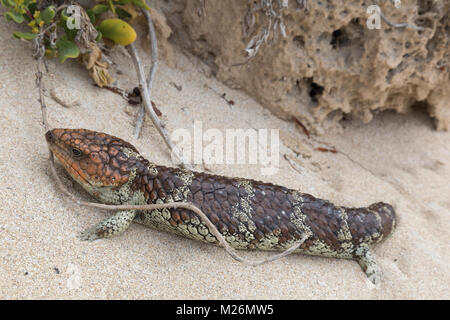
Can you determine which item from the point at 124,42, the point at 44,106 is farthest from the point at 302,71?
the point at 44,106

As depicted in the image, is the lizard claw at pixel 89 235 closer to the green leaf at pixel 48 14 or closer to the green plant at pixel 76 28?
the green plant at pixel 76 28

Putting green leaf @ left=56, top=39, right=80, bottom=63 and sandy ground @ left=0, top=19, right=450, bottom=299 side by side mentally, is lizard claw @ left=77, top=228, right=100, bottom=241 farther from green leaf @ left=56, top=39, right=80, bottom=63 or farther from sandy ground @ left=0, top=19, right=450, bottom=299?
green leaf @ left=56, top=39, right=80, bottom=63

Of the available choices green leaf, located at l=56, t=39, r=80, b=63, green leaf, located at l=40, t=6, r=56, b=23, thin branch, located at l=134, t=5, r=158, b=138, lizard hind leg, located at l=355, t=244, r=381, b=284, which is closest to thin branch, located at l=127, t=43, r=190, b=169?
thin branch, located at l=134, t=5, r=158, b=138

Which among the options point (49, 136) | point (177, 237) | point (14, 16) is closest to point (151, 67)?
point (14, 16)

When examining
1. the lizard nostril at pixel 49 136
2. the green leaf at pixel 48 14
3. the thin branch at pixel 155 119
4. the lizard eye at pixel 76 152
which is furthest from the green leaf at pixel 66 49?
the lizard eye at pixel 76 152

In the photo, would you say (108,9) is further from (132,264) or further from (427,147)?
(427,147)

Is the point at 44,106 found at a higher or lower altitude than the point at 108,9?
lower

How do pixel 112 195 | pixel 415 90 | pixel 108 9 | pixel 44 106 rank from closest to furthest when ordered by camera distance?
pixel 112 195
pixel 44 106
pixel 108 9
pixel 415 90
